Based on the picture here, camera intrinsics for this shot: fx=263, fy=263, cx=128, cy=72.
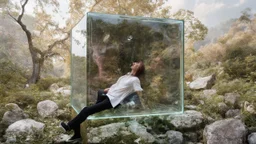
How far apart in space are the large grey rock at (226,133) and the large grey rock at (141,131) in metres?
0.85

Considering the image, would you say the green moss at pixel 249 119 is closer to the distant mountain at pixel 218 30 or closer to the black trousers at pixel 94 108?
the black trousers at pixel 94 108

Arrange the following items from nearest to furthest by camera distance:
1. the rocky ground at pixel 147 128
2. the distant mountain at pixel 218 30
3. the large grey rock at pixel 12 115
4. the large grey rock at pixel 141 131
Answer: the rocky ground at pixel 147 128
the large grey rock at pixel 141 131
the large grey rock at pixel 12 115
the distant mountain at pixel 218 30

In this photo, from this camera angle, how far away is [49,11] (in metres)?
7.51

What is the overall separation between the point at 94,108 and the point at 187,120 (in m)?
2.04

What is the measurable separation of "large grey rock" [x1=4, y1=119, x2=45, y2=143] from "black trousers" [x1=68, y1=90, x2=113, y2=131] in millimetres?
942

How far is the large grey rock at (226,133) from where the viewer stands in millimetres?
3758

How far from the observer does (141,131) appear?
4.00m

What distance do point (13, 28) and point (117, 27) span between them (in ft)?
20.3

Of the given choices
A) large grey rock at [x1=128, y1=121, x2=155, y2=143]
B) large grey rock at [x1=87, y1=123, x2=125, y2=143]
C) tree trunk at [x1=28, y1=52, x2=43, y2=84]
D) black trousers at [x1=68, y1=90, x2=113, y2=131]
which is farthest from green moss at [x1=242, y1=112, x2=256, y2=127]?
tree trunk at [x1=28, y1=52, x2=43, y2=84]

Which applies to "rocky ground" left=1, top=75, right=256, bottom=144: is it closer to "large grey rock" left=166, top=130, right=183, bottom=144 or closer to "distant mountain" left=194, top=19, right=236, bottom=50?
"large grey rock" left=166, top=130, right=183, bottom=144

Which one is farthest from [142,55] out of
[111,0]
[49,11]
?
[49,11]

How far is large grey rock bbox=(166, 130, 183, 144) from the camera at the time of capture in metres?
4.04

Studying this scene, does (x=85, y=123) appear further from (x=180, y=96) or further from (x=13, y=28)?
(x=13, y=28)

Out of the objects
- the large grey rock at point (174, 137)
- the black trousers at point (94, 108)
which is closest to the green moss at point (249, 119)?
the large grey rock at point (174, 137)
